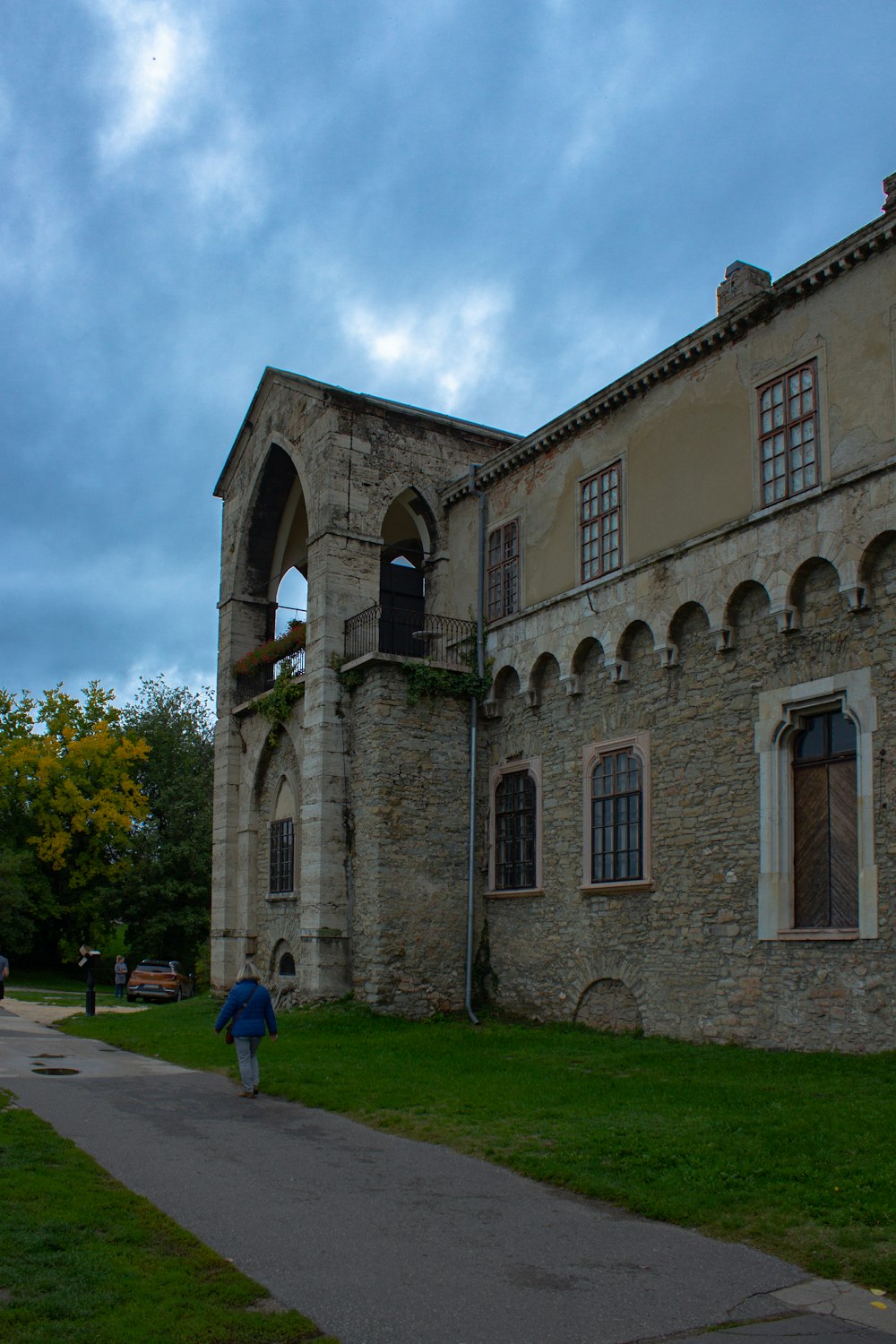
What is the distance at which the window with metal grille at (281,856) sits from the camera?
79.4ft

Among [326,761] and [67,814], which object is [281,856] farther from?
[67,814]

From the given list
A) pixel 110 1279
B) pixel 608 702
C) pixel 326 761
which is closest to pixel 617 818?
pixel 608 702

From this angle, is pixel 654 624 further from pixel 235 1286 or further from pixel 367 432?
pixel 235 1286

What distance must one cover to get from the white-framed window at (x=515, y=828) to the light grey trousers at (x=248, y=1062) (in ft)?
23.8

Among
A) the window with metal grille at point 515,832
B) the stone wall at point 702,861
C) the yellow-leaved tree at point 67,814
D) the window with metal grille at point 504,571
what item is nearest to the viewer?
the stone wall at point 702,861

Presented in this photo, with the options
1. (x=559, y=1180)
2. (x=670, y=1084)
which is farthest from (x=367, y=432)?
(x=559, y=1180)

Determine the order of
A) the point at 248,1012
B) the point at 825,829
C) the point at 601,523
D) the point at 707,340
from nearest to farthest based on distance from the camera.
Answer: the point at 248,1012 < the point at 825,829 < the point at 707,340 < the point at 601,523

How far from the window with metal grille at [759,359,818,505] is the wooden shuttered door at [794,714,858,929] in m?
3.00

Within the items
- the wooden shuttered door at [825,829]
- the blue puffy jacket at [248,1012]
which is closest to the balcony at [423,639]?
the wooden shuttered door at [825,829]

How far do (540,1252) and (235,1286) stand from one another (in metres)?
1.82

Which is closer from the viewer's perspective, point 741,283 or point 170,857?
point 741,283

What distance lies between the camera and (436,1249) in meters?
7.06

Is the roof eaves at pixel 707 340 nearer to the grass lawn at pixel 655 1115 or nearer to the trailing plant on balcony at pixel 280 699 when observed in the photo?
the trailing plant on balcony at pixel 280 699

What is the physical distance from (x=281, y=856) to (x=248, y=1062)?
11635 millimetres
